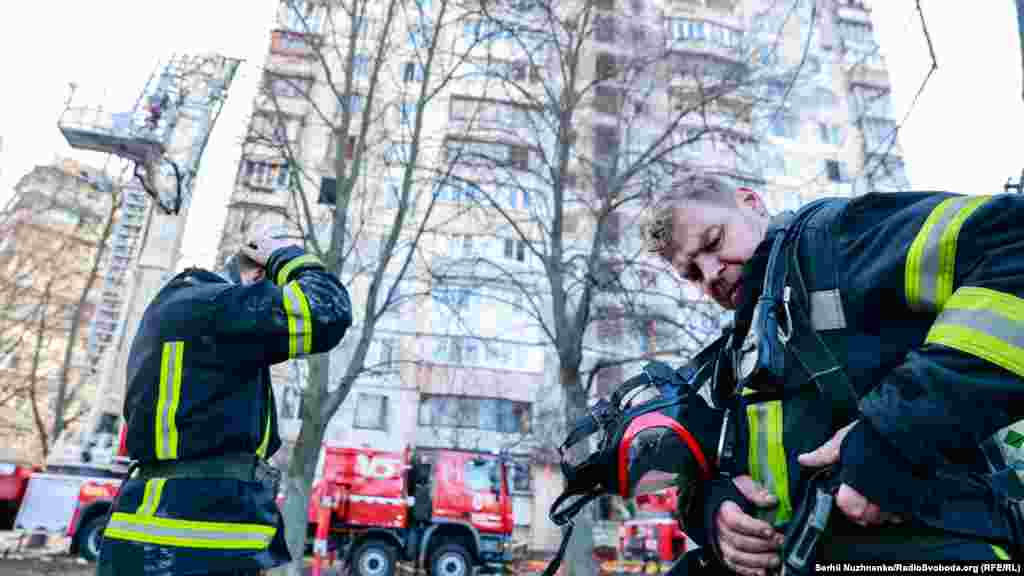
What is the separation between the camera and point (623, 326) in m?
13.7

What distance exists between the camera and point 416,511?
13.0 m

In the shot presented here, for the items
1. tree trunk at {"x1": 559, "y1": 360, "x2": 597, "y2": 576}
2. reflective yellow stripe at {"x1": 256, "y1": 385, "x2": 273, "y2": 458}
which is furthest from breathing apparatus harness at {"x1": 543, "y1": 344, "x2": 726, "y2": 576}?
tree trunk at {"x1": 559, "y1": 360, "x2": 597, "y2": 576}

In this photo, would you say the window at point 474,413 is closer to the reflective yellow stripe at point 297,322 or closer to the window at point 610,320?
the window at point 610,320

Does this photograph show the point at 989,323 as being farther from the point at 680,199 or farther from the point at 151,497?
the point at 151,497

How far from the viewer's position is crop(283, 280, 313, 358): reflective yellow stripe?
261 centimetres

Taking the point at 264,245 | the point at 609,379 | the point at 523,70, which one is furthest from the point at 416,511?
the point at 609,379

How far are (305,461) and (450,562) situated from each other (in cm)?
485

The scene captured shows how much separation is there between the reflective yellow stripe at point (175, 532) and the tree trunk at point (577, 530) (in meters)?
6.49

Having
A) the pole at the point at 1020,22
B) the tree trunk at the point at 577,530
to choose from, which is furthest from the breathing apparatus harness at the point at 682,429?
the tree trunk at the point at 577,530

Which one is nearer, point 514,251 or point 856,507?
point 856,507

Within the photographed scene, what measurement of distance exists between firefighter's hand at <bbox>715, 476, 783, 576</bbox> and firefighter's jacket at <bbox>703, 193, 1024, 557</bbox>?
0.05 meters

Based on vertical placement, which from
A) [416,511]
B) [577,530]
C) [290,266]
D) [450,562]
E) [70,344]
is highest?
[70,344]

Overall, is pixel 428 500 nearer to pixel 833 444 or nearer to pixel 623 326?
pixel 623 326

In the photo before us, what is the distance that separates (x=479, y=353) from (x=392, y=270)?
4.67 m
